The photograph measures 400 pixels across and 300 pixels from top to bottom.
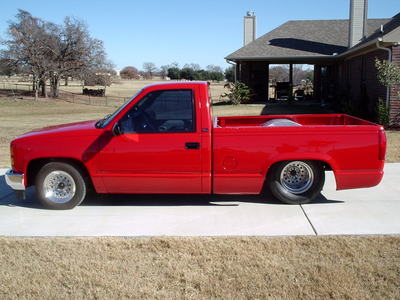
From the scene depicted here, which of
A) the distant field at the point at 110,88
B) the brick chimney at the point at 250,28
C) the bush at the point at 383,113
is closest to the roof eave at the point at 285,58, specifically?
the brick chimney at the point at 250,28

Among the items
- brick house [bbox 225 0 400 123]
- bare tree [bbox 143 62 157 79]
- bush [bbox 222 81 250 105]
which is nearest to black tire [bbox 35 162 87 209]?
brick house [bbox 225 0 400 123]

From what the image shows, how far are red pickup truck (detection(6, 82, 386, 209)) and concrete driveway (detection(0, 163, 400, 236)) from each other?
1.10 feet

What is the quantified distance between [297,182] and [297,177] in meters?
0.08

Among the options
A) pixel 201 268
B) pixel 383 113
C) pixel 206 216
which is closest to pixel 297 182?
pixel 206 216

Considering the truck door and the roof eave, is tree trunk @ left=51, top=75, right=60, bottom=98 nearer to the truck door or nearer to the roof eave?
the roof eave

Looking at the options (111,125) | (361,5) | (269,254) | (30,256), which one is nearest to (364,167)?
(269,254)

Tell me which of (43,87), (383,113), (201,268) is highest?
(43,87)

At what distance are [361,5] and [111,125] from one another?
844 inches

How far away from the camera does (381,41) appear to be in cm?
1457

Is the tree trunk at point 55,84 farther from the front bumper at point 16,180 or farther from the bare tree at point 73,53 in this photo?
the front bumper at point 16,180

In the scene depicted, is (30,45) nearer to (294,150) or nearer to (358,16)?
(358,16)

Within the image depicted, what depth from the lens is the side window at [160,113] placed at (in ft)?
19.3

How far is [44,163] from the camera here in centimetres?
622

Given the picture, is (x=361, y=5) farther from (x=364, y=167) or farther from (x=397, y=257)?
(x=397, y=257)
